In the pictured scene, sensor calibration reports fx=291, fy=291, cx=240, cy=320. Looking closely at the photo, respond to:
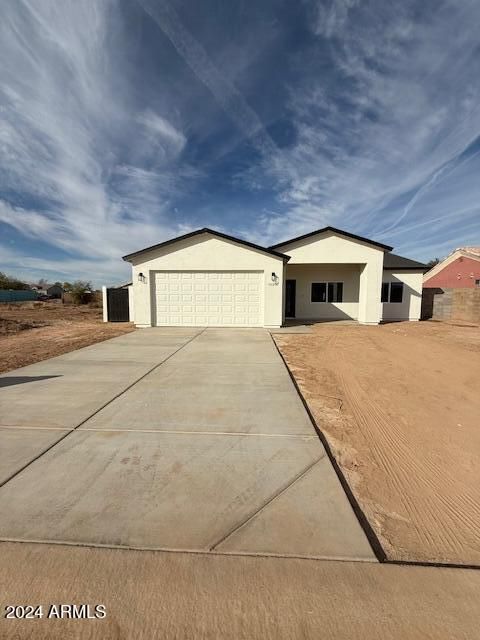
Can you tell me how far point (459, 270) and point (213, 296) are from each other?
29.6m

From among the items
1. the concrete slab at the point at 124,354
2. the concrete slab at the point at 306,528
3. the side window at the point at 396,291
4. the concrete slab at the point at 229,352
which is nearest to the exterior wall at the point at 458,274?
the side window at the point at 396,291

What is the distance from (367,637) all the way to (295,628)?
1.08 ft

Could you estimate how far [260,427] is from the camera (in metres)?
3.40

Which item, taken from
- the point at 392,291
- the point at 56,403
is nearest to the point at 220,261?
the point at 56,403

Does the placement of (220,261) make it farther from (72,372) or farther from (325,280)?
(72,372)

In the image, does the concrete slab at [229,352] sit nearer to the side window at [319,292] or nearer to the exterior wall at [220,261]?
the exterior wall at [220,261]

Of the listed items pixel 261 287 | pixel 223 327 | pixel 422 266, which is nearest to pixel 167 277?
pixel 223 327

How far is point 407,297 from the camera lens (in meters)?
16.0

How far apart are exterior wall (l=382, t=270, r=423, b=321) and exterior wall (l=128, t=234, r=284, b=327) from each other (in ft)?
24.3

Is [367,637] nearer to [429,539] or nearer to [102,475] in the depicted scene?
[429,539]

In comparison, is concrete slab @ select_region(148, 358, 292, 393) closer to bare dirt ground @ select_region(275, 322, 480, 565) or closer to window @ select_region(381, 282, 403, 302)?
bare dirt ground @ select_region(275, 322, 480, 565)

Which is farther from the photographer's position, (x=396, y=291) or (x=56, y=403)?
(x=396, y=291)

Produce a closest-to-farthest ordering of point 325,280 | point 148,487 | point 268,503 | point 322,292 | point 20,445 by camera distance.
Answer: point 268,503, point 148,487, point 20,445, point 325,280, point 322,292

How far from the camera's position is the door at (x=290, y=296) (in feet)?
53.0
